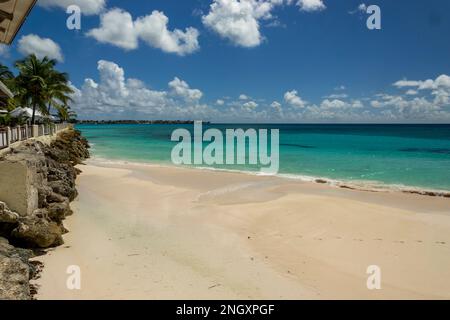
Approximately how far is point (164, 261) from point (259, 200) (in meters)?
7.14

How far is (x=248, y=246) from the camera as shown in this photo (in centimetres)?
846

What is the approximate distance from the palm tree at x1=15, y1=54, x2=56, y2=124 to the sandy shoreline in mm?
14928

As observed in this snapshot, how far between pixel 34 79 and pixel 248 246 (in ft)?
79.1

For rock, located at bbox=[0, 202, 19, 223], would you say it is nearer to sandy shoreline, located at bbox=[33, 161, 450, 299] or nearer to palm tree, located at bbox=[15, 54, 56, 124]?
sandy shoreline, located at bbox=[33, 161, 450, 299]

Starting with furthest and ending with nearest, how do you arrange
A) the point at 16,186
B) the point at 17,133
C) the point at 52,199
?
the point at 17,133 → the point at 52,199 → the point at 16,186

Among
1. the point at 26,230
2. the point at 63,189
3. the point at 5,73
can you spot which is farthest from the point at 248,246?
the point at 5,73

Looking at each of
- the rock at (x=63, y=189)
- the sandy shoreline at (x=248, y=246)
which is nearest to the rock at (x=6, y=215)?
the sandy shoreline at (x=248, y=246)

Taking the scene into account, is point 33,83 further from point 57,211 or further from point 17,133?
point 57,211

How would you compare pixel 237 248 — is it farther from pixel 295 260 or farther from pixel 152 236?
pixel 152 236

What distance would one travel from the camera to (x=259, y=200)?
1376cm

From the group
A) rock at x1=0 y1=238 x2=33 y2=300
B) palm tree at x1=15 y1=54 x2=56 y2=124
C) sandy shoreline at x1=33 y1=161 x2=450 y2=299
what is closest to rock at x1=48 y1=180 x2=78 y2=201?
sandy shoreline at x1=33 y1=161 x2=450 y2=299

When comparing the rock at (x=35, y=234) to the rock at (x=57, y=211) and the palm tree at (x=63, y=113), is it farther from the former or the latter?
the palm tree at (x=63, y=113)

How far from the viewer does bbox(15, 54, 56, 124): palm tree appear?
24797 mm

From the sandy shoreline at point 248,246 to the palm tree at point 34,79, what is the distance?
49.0 feet
